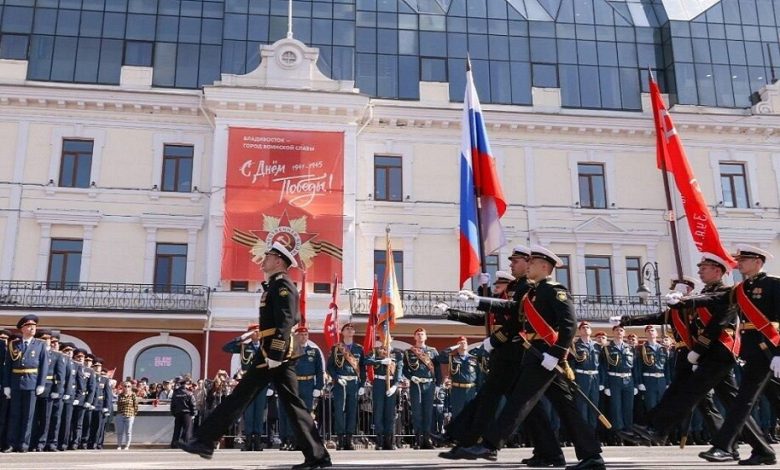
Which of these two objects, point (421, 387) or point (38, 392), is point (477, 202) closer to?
point (421, 387)

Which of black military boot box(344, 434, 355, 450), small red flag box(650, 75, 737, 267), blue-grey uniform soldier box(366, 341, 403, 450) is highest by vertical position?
small red flag box(650, 75, 737, 267)

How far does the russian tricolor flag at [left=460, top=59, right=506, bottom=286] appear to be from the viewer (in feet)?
31.6

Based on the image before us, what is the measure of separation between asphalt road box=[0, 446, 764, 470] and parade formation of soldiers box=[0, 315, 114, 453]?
157 cm

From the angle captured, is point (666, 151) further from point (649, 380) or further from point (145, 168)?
point (145, 168)

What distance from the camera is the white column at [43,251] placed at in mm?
23594

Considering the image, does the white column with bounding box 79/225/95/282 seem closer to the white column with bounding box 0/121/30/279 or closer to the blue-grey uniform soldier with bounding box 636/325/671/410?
the white column with bounding box 0/121/30/279

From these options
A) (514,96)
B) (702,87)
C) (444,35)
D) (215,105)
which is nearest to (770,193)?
(702,87)

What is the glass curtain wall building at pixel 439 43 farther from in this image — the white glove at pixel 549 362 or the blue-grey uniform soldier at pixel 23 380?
the white glove at pixel 549 362

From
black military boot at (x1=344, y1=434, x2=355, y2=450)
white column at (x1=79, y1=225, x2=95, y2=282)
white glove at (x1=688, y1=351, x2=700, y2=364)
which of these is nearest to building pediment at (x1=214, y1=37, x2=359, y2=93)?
white column at (x1=79, y1=225, x2=95, y2=282)

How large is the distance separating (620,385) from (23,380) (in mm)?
9102

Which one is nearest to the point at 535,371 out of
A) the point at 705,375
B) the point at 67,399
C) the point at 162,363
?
the point at 705,375

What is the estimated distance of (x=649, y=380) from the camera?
13.1 meters

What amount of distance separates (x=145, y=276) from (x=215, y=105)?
5881 mm

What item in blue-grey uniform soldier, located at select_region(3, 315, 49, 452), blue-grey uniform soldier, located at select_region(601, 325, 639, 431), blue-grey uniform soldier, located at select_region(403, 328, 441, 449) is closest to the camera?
blue-grey uniform soldier, located at select_region(3, 315, 49, 452)
